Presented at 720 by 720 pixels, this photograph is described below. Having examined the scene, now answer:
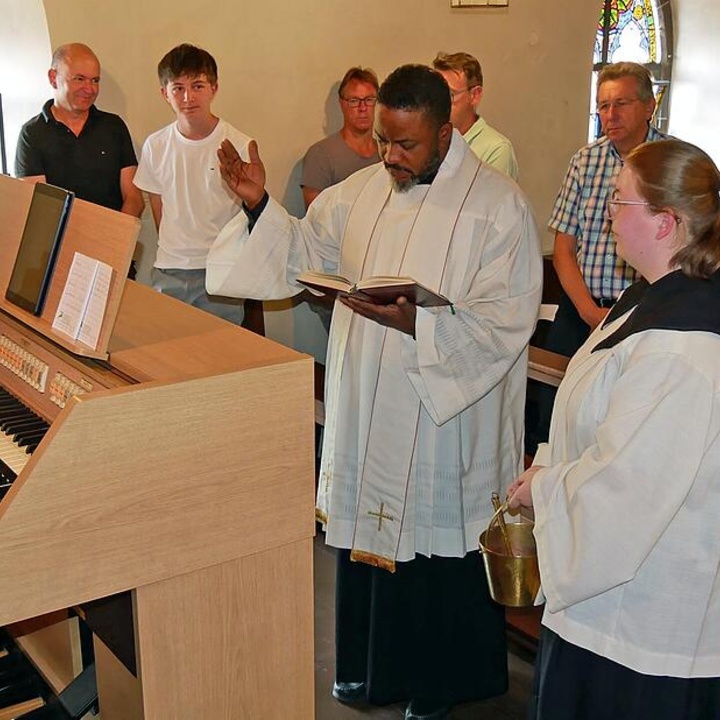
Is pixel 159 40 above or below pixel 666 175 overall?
above

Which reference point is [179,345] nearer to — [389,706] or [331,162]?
[389,706]

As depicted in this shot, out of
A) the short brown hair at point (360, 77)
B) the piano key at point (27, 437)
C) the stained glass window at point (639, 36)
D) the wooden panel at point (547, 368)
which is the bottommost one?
the wooden panel at point (547, 368)

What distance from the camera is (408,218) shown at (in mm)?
2930

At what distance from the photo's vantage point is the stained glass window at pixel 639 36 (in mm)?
8875

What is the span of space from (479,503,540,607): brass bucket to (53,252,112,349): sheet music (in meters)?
1.02

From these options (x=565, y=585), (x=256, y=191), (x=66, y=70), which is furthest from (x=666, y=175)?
(x=66, y=70)

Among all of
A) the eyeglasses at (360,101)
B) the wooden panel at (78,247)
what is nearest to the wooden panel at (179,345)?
the wooden panel at (78,247)

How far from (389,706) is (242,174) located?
1662 mm

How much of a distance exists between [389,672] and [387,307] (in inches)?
45.3

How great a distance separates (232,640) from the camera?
7.22ft

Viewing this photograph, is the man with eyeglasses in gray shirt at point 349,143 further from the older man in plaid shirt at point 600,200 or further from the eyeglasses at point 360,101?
the older man in plaid shirt at point 600,200

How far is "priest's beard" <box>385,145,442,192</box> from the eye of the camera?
2832mm

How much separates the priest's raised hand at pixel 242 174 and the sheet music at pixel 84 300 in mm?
509

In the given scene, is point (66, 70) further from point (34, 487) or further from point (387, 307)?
point (34, 487)
